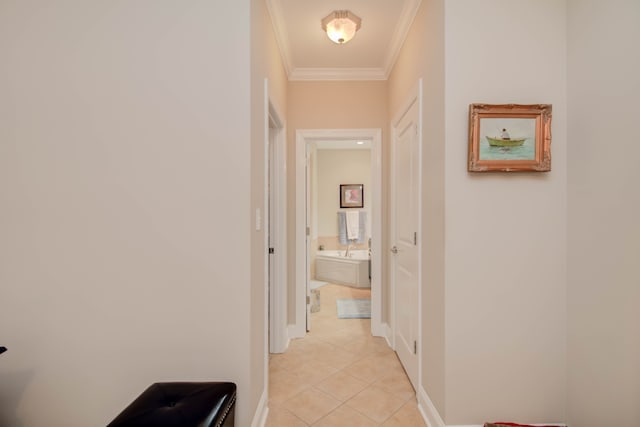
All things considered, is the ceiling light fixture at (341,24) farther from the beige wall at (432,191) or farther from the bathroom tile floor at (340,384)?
the bathroom tile floor at (340,384)

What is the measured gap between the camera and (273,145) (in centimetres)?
274

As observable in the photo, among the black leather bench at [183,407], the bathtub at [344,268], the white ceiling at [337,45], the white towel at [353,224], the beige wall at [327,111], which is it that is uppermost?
the white ceiling at [337,45]

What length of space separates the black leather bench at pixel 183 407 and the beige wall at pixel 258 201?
23cm

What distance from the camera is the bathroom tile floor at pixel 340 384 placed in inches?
74.7

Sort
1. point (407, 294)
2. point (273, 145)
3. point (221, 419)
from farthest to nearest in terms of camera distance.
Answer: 1. point (273, 145)
2. point (407, 294)
3. point (221, 419)

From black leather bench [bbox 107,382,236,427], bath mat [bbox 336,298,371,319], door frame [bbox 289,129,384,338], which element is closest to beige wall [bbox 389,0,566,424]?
black leather bench [bbox 107,382,236,427]

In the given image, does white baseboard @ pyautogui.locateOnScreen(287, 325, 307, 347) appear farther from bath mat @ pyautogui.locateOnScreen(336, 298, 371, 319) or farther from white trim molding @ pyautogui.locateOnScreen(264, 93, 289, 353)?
bath mat @ pyautogui.locateOnScreen(336, 298, 371, 319)

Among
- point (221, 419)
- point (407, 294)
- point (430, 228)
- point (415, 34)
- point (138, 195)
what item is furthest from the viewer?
point (407, 294)

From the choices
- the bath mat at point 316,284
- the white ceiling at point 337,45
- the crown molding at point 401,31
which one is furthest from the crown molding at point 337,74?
the bath mat at point 316,284

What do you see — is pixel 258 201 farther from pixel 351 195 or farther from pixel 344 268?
pixel 351 195

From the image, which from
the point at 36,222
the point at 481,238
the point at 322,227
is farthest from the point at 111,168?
the point at 322,227

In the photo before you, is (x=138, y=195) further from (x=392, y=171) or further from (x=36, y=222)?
(x=392, y=171)

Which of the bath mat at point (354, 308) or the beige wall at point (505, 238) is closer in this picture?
the beige wall at point (505, 238)

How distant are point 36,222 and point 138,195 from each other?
0.57 m
